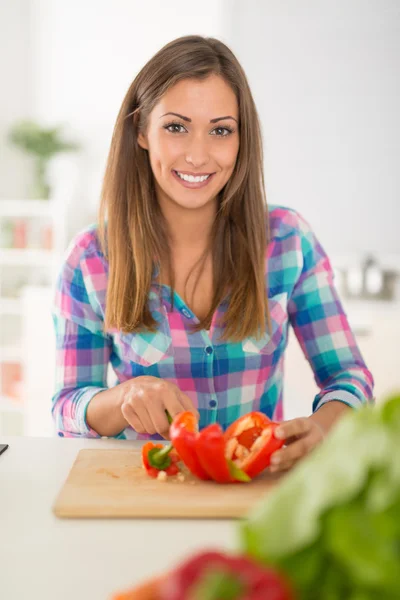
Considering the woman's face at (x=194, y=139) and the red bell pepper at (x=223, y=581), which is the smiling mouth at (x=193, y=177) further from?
the red bell pepper at (x=223, y=581)

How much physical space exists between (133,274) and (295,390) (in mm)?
1657

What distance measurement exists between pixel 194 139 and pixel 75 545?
2.84 feet

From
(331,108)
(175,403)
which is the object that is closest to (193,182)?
(175,403)

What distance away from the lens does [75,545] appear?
0.88 m

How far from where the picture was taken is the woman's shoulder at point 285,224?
5.47 feet

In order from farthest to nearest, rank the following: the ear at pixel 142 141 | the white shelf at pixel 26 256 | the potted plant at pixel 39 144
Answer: the potted plant at pixel 39 144 < the white shelf at pixel 26 256 < the ear at pixel 142 141

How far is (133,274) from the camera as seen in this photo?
1.58 metres

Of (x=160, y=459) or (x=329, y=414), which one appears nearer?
(x=160, y=459)

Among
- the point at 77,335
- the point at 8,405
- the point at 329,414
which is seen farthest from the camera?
the point at 8,405

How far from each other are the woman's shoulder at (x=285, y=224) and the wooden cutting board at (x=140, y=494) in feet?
2.21

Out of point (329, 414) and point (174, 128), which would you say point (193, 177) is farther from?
point (329, 414)

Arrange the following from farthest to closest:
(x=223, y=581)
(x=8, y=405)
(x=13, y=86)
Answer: (x=13, y=86), (x=8, y=405), (x=223, y=581)

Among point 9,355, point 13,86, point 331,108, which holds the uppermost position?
point 13,86

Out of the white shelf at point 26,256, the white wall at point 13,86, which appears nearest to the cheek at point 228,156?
the white shelf at point 26,256
